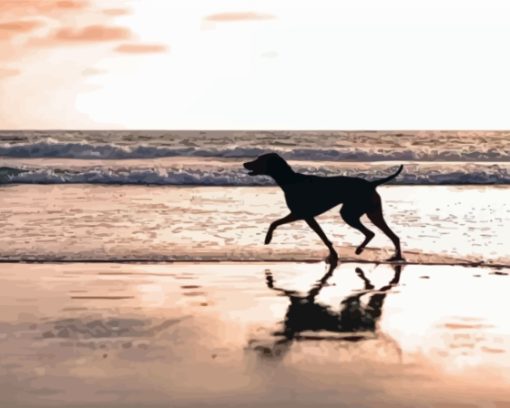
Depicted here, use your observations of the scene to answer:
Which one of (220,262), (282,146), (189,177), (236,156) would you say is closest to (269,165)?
(220,262)

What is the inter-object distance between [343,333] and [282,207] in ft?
25.9

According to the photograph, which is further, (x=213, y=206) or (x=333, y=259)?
(x=213, y=206)

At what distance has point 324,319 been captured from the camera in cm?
548

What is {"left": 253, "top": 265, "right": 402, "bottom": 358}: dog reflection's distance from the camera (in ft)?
16.2

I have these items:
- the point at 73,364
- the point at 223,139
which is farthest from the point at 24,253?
the point at 223,139

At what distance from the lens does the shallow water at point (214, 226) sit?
28.0 ft

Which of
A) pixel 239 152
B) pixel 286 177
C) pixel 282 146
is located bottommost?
pixel 239 152

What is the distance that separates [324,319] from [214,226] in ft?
16.7

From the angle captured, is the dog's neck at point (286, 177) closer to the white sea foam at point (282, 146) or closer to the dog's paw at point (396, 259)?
the dog's paw at point (396, 259)

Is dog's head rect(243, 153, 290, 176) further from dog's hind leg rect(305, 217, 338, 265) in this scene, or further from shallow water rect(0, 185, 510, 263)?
shallow water rect(0, 185, 510, 263)

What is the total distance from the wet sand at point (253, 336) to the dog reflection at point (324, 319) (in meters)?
0.02

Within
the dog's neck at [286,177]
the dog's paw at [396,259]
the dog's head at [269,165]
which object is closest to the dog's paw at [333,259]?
the dog's paw at [396,259]

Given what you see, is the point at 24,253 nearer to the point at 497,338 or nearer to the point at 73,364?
the point at 73,364

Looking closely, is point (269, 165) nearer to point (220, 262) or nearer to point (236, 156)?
point (220, 262)
